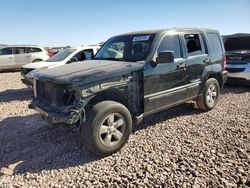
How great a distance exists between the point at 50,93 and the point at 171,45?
2.58 meters

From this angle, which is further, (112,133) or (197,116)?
(197,116)

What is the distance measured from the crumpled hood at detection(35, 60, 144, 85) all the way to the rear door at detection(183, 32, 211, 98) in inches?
59.7

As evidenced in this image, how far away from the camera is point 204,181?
11.0 ft

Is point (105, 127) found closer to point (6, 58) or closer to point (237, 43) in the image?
point (237, 43)

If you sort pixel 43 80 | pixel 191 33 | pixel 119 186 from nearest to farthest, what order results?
pixel 119 186 < pixel 43 80 < pixel 191 33

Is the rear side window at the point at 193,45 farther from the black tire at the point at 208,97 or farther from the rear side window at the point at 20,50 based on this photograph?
the rear side window at the point at 20,50

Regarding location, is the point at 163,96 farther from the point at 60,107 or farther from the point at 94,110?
the point at 60,107

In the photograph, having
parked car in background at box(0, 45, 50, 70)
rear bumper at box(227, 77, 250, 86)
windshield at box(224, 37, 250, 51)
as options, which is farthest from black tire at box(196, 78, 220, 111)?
parked car in background at box(0, 45, 50, 70)

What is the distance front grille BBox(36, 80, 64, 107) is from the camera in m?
4.17

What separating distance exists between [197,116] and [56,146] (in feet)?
10.8

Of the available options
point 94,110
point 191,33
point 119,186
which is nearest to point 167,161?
point 119,186

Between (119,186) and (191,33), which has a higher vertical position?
(191,33)

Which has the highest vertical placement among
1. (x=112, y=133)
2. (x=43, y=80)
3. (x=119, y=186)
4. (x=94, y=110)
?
(x=43, y=80)

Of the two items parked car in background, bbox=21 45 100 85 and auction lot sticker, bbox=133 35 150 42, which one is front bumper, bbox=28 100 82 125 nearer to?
auction lot sticker, bbox=133 35 150 42
